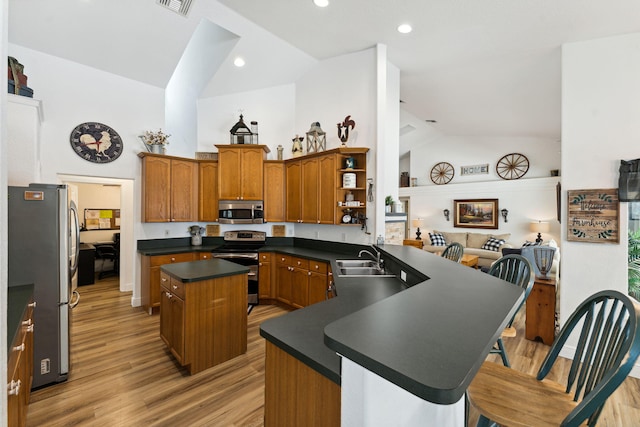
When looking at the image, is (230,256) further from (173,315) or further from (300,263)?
(173,315)

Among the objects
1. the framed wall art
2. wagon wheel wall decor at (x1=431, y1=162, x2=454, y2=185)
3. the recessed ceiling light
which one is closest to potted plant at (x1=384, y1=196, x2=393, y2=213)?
the recessed ceiling light

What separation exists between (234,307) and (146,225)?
2517 mm

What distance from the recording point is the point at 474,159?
7.82 m

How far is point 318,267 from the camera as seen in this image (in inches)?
146

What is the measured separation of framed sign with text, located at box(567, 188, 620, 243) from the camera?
274 centimetres

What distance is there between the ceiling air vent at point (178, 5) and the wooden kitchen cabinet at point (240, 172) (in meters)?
1.78

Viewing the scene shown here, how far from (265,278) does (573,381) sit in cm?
372

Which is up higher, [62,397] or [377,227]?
[377,227]

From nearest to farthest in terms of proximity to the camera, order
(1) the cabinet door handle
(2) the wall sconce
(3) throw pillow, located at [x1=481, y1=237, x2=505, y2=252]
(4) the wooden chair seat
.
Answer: (4) the wooden chair seat → (1) the cabinet door handle → (3) throw pillow, located at [x1=481, y1=237, x2=505, y2=252] → (2) the wall sconce

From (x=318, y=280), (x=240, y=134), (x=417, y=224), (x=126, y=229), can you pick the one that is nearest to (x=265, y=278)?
(x=318, y=280)

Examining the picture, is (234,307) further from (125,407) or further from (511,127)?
(511,127)

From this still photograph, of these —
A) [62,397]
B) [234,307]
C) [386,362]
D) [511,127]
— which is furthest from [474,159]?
[62,397]

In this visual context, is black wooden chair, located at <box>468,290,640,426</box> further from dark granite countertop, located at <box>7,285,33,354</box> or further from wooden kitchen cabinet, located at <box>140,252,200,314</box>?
wooden kitchen cabinet, located at <box>140,252,200,314</box>

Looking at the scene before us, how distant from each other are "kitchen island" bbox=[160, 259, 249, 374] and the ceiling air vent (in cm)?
292
